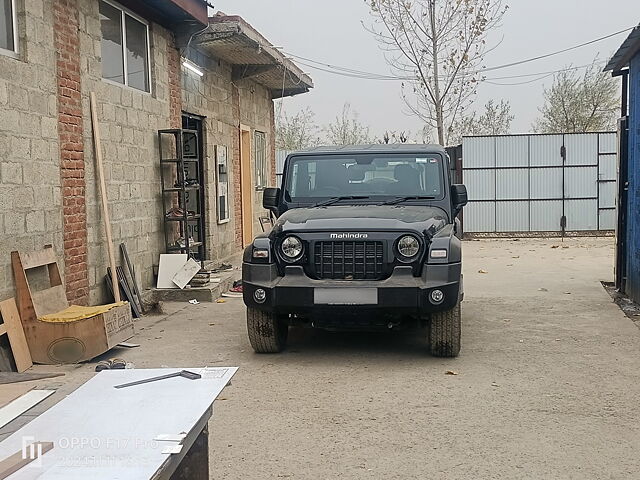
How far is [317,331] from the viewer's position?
7.72 metres

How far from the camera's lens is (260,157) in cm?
1678

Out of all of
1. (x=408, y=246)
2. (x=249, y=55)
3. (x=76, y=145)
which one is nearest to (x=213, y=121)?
(x=249, y=55)

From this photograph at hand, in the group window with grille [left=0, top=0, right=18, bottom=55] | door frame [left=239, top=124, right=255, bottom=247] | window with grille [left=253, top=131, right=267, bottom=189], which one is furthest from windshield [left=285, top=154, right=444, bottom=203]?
window with grille [left=253, top=131, right=267, bottom=189]

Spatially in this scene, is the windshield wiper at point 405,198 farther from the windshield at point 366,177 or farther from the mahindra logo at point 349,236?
the mahindra logo at point 349,236

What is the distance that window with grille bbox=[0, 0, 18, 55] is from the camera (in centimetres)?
661

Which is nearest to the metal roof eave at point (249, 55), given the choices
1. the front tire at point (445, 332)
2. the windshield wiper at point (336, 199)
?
the windshield wiper at point (336, 199)

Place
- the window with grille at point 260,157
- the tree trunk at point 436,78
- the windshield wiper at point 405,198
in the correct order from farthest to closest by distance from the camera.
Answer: the tree trunk at point 436,78, the window with grille at point 260,157, the windshield wiper at point 405,198

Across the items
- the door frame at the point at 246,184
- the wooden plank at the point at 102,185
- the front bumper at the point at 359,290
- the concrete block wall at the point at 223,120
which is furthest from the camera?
the door frame at the point at 246,184

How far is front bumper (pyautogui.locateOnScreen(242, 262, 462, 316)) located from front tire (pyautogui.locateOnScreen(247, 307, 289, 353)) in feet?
0.81

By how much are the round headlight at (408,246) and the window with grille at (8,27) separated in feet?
12.9

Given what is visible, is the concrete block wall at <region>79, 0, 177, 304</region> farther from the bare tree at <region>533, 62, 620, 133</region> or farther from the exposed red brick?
the bare tree at <region>533, 62, 620, 133</region>

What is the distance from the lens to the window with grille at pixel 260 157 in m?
16.3

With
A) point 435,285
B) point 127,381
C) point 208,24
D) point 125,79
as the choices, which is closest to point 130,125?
point 125,79

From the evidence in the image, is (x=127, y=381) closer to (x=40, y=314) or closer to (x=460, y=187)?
(x=40, y=314)
